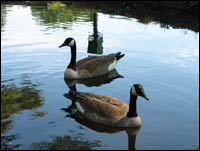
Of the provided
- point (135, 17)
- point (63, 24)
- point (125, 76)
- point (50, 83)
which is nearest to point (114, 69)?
point (125, 76)

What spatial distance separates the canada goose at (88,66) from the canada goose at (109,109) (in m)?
3.20

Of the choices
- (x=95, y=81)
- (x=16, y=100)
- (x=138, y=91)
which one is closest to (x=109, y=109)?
(x=138, y=91)

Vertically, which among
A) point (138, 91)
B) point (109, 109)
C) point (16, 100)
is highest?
point (138, 91)

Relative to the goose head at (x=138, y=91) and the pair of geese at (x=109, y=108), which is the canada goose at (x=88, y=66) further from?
the goose head at (x=138, y=91)

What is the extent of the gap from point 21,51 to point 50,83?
3.83 meters

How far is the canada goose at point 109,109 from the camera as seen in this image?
9.94m

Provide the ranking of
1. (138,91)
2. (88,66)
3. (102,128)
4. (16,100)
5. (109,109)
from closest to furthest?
(138,91)
(102,128)
(109,109)
(16,100)
(88,66)

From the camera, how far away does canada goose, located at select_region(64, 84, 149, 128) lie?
9.94 m

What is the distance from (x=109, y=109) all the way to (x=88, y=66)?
428 cm

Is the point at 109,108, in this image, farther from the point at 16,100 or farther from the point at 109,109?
the point at 16,100

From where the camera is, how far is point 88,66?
14.3m

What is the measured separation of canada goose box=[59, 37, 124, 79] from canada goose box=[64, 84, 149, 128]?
3203mm

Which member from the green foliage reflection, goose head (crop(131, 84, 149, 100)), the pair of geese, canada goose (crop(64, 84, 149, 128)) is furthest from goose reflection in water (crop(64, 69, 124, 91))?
goose head (crop(131, 84, 149, 100))

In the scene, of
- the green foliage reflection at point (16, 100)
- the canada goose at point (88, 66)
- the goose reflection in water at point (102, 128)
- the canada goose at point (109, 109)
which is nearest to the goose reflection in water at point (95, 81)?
the canada goose at point (88, 66)
